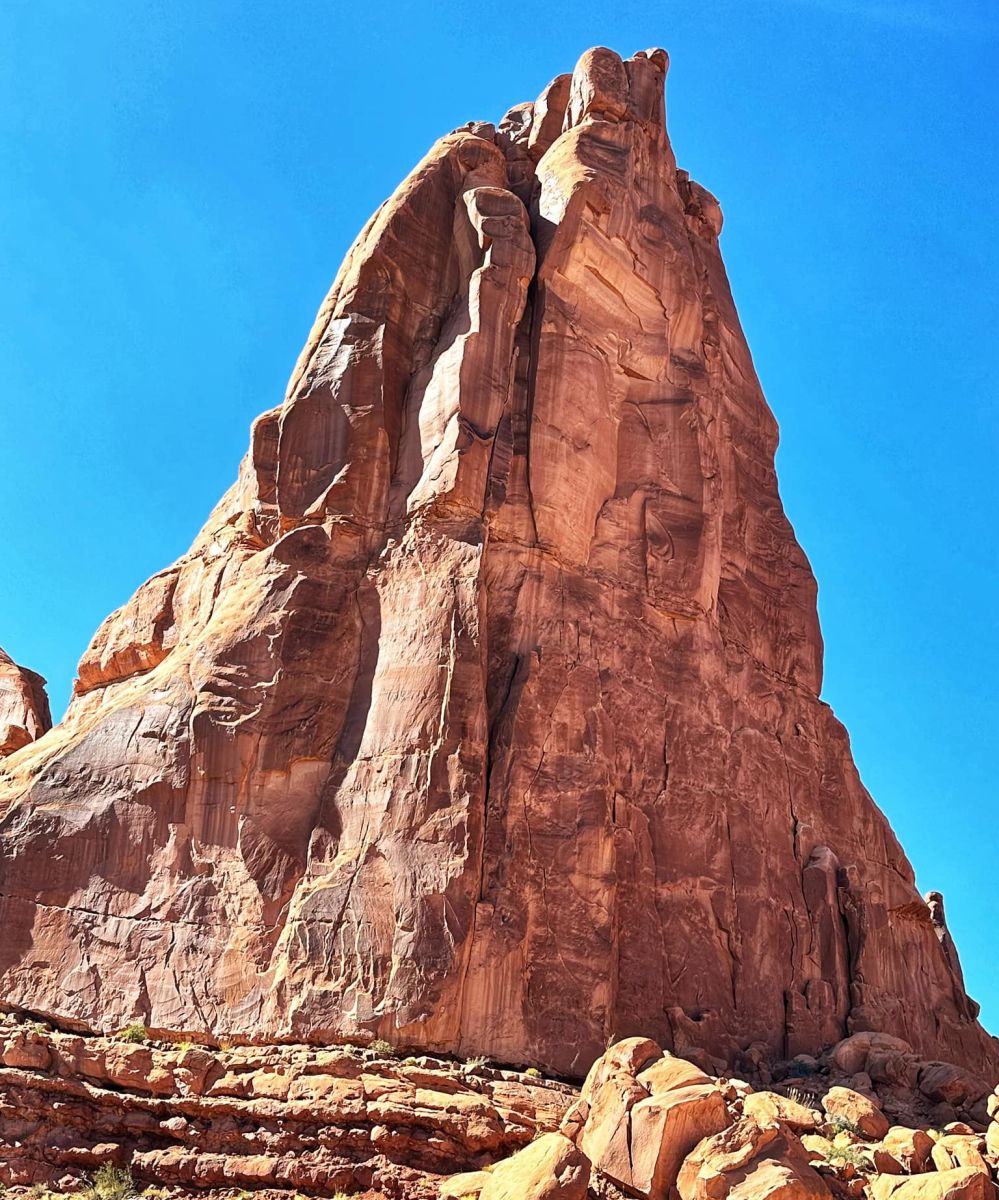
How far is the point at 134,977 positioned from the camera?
26.0m

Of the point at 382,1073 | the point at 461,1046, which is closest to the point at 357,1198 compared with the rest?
the point at 382,1073

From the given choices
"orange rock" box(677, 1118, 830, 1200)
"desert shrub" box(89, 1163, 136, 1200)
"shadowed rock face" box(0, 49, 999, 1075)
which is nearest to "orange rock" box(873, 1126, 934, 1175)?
"orange rock" box(677, 1118, 830, 1200)

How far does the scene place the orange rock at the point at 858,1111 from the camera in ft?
78.0

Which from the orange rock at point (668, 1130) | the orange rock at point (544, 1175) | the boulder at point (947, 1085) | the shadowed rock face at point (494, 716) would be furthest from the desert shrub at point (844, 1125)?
the orange rock at point (544, 1175)

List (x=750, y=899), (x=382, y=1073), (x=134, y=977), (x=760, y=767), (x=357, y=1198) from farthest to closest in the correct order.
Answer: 1. (x=760, y=767)
2. (x=750, y=899)
3. (x=134, y=977)
4. (x=382, y=1073)
5. (x=357, y=1198)

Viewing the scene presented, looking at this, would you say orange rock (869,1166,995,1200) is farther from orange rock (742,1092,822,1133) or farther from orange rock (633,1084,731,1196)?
orange rock (633,1084,731,1196)

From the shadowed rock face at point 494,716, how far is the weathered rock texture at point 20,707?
2.63 metres

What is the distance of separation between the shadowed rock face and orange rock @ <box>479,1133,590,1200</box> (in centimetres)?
461

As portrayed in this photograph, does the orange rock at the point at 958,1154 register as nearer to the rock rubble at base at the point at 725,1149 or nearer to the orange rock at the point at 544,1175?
the rock rubble at base at the point at 725,1149

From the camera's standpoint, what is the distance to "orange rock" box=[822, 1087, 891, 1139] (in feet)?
78.0

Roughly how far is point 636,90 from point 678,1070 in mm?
27218

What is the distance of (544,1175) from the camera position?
760 inches

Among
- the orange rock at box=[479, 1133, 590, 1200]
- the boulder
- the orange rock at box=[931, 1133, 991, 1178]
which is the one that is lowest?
the orange rock at box=[479, 1133, 590, 1200]

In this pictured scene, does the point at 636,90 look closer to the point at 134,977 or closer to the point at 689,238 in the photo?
the point at 689,238
